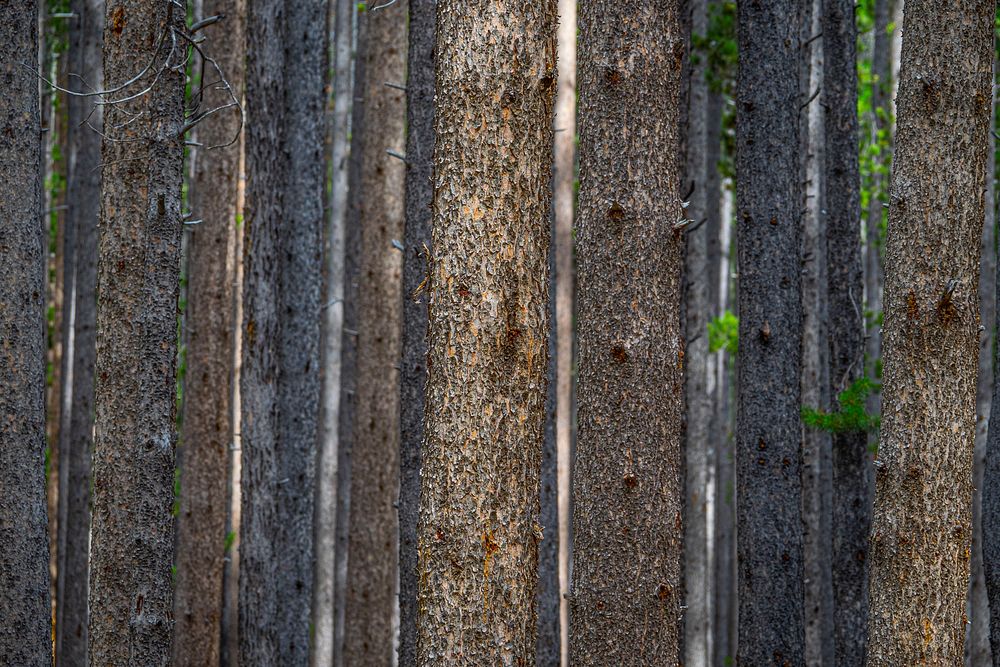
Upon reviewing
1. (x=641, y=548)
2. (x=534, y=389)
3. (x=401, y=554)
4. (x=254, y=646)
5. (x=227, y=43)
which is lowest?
(x=254, y=646)

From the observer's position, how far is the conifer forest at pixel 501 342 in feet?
12.1

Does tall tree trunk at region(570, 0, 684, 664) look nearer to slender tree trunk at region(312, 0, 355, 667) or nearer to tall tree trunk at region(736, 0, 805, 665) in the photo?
tall tree trunk at region(736, 0, 805, 665)

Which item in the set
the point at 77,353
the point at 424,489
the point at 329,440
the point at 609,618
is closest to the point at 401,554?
the point at 609,618

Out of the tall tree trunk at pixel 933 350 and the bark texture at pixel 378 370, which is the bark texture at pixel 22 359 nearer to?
the bark texture at pixel 378 370

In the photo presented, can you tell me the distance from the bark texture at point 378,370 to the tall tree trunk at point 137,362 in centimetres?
455

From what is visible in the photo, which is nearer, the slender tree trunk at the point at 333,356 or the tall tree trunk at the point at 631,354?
the tall tree trunk at the point at 631,354

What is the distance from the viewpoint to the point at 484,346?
3615mm

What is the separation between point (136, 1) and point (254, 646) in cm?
511

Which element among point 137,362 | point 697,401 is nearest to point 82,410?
point 137,362

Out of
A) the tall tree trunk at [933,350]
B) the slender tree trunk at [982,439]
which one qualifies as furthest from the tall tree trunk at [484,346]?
the slender tree trunk at [982,439]

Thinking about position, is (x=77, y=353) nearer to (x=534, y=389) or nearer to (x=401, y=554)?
(x=401, y=554)

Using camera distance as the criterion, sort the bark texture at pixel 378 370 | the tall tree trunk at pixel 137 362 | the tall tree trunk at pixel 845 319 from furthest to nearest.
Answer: the bark texture at pixel 378 370, the tall tree trunk at pixel 845 319, the tall tree trunk at pixel 137 362

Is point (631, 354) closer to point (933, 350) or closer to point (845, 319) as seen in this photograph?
point (933, 350)

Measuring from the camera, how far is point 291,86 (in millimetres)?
9117
